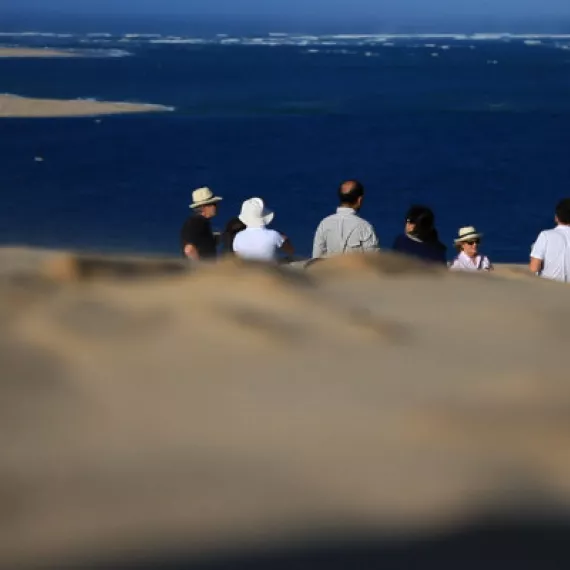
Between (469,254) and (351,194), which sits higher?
(351,194)

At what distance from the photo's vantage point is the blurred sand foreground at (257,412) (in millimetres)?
3211

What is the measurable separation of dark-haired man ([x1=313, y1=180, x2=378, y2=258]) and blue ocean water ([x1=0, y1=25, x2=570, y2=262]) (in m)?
9.90

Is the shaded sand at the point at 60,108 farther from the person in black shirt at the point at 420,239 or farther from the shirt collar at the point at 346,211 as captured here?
the person in black shirt at the point at 420,239

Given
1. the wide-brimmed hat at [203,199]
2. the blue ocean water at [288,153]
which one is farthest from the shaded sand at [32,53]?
the wide-brimmed hat at [203,199]

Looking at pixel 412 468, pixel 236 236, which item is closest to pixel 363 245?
pixel 236 236

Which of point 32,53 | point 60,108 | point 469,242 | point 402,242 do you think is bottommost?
point 32,53

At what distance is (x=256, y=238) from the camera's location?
26.4 feet

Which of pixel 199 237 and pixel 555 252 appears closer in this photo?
pixel 555 252

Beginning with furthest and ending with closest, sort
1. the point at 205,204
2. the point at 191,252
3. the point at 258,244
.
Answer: the point at 205,204
the point at 191,252
the point at 258,244

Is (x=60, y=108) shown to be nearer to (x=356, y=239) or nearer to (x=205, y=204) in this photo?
(x=205, y=204)

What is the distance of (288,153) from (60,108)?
44.9 ft

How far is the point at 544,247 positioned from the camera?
786cm

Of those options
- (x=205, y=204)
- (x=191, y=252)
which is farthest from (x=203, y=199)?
(x=191, y=252)

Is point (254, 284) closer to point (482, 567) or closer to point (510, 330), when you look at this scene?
point (510, 330)
